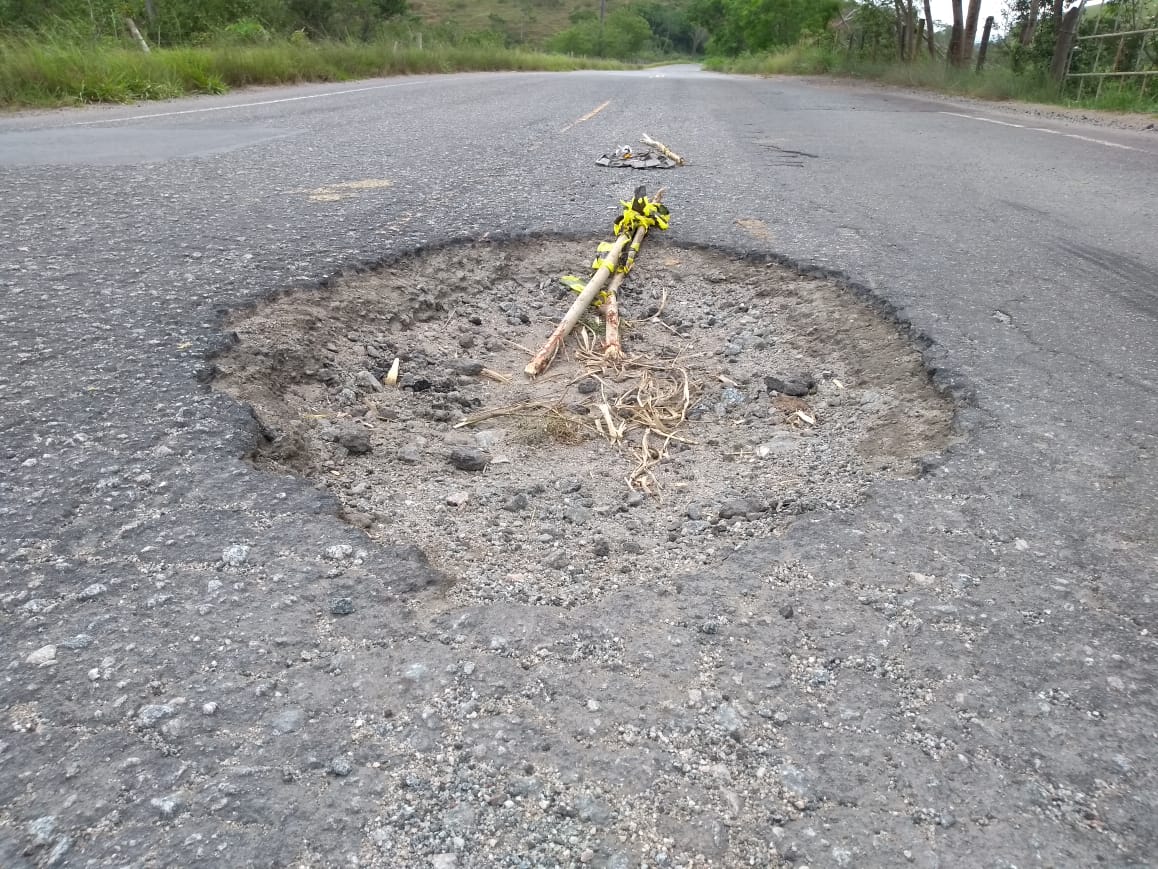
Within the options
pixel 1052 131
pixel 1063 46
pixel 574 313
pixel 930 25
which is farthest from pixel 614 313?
pixel 930 25

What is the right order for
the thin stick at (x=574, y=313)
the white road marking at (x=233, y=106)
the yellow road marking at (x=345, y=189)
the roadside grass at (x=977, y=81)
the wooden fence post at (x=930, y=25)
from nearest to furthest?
the thin stick at (x=574, y=313) < the yellow road marking at (x=345, y=189) < the white road marking at (x=233, y=106) < the roadside grass at (x=977, y=81) < the wooden fence post at (x=930, y=25)

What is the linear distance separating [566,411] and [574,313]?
2.18 feet

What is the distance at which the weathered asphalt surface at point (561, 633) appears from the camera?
41.1 inches

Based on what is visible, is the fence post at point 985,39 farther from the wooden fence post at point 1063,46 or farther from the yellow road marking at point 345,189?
the yellow road marking at point 345,189

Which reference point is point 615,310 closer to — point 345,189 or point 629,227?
point 629,227

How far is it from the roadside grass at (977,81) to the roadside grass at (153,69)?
12102 millimetres

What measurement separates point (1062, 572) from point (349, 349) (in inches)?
91.7

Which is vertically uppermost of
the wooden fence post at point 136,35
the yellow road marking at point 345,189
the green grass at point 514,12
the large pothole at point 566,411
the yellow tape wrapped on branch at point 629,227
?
the green grass at point 514,12

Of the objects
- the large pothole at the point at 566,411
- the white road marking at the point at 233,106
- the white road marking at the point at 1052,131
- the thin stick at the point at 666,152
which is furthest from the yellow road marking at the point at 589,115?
the white road marking at the point at 1052,131

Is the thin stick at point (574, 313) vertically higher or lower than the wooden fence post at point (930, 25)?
lower

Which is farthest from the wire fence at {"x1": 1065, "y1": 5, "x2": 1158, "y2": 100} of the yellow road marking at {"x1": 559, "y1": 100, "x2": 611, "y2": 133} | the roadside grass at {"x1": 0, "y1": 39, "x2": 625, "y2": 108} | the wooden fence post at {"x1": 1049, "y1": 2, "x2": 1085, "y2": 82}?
the roadside grass at {"x1": 0, "y1": 39, "x2": 625, "y2": 108}

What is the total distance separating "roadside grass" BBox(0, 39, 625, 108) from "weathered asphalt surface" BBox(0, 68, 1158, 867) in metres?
7.28

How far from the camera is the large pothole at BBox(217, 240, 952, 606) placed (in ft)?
6.14

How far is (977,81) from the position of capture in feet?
49.1
